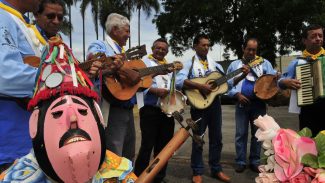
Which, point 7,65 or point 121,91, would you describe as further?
point 121,91

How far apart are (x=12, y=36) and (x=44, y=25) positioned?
2.50 feet

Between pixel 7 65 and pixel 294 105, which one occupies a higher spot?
pixel 7 65

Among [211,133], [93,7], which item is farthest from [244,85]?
[93,7]

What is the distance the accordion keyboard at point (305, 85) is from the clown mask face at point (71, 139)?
2.91 metres

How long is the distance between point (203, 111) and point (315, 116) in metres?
1.48

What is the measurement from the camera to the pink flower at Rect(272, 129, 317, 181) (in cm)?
144

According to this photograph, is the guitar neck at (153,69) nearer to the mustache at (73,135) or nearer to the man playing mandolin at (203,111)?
the man playing mandolin at (203,111)

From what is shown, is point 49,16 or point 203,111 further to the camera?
point 203,111

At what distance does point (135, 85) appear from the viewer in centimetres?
346

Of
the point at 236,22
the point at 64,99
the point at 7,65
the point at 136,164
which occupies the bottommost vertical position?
the point at 136,164

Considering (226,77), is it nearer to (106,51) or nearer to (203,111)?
(203,111)

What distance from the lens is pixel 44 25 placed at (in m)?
2.45

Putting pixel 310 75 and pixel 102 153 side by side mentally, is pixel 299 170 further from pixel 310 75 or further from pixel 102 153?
pixel 310 75

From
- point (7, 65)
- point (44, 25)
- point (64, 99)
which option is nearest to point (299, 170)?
point (64, 99)
